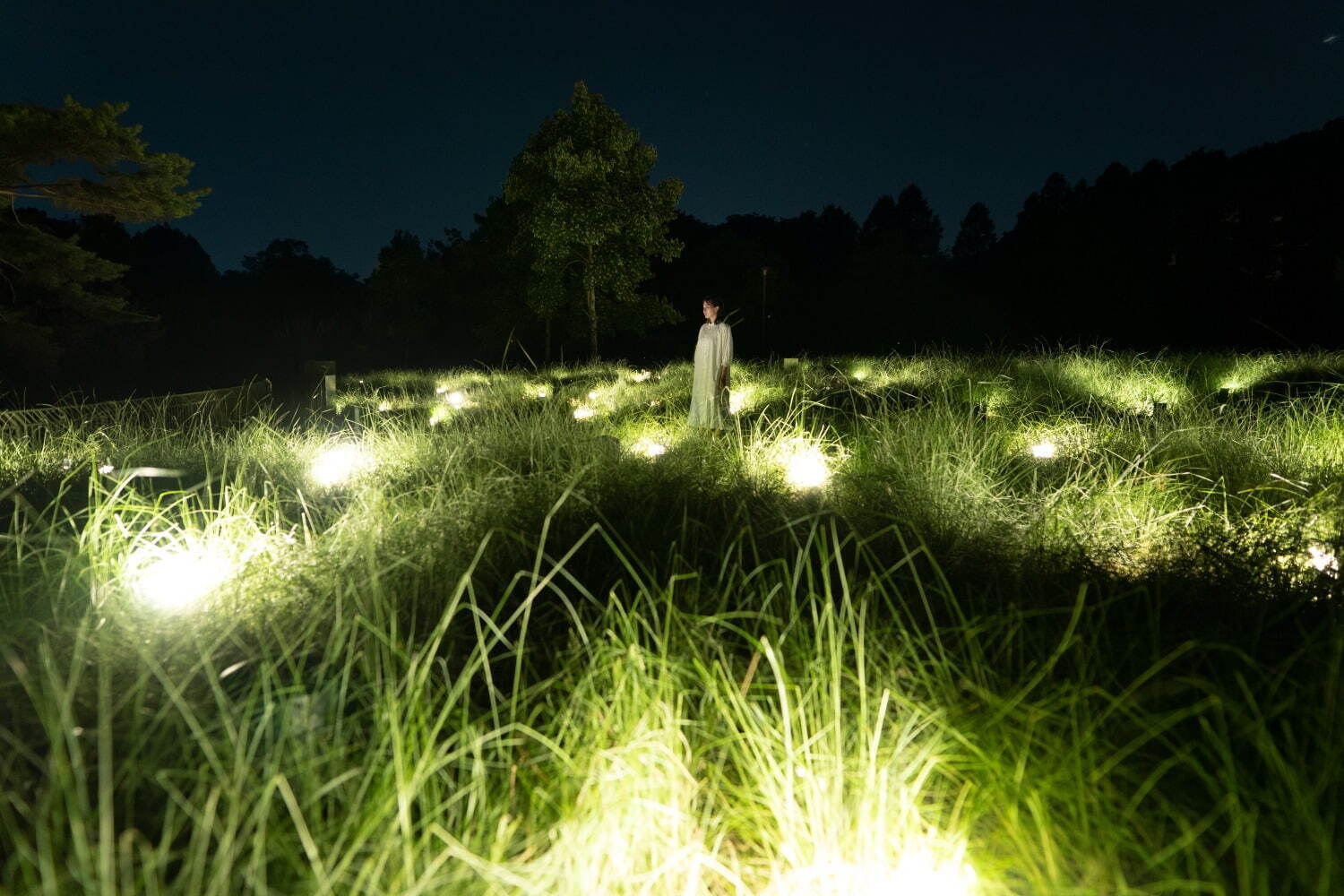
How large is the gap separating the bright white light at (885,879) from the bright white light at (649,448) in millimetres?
3149

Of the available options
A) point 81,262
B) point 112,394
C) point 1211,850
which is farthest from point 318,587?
point 112,394

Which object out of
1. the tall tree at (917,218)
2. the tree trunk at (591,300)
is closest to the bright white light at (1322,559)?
the tree trunk at (591,300)

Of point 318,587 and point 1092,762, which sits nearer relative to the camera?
point 1092,762

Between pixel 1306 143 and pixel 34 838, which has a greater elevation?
pixel 1306 143

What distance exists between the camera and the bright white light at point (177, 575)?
2.19 m

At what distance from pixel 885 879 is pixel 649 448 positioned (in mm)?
3971

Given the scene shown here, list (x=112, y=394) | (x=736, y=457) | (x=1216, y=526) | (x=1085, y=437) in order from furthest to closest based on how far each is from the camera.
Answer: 1. (x=112, y=394)
2. (x=1085, y=437)
3. (x=736, y=457)
4. (x=1216, y=526)

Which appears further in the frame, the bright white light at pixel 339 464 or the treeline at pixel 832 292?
the treeline at pixel 832 292

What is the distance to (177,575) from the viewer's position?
90.8 inches

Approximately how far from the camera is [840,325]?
30719 millimetres

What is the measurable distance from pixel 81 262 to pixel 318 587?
35.8ft

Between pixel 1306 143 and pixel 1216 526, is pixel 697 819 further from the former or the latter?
pixel 1306 143

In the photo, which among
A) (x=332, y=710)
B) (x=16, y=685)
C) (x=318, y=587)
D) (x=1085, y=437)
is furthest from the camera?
(x=1085, y=437)

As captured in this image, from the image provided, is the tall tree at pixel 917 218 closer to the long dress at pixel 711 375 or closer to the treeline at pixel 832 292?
the treeline at pixel 832 292
